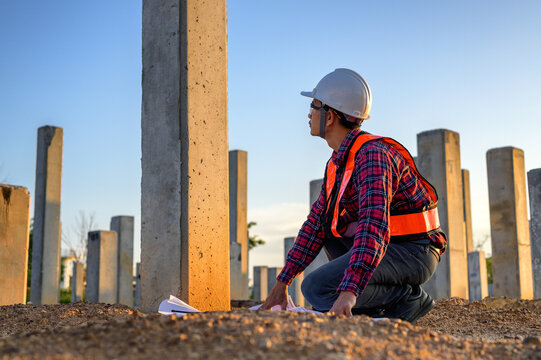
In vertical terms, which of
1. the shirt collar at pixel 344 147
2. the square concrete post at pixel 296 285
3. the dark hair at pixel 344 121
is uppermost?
the dark hair at pixel 344 121

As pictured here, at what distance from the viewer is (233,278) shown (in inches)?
552

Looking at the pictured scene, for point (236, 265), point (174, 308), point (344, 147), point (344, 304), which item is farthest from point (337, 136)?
point (236, 265)

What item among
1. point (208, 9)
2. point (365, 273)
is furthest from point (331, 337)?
point (208, 9)

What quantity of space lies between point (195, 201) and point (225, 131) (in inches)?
30.6

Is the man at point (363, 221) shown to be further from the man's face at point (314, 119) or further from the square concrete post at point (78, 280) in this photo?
the square concrete post at point (78, 280)

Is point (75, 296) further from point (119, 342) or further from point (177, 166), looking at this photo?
point (119, 342)

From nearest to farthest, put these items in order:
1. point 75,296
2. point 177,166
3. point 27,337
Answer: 1. point 27,337
2. point 177,166
3. point 75,296

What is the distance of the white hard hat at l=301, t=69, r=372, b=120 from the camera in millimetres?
4441

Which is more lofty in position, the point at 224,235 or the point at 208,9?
the point at 208,9

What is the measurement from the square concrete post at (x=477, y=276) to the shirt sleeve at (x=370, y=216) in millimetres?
12923

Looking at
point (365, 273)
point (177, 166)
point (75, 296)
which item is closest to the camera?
point (365, 273)

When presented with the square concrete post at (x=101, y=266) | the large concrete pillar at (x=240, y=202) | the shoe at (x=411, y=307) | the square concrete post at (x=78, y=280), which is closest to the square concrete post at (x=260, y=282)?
the large concrete pillar at (x=240, y=202)

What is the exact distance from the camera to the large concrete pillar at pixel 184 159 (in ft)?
18.7

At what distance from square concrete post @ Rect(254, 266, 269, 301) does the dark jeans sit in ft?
44.5
